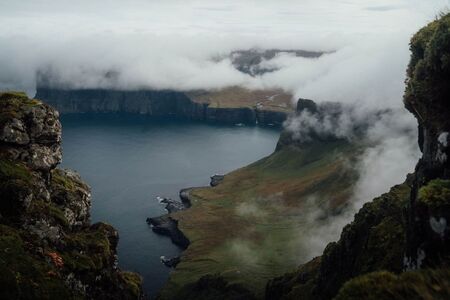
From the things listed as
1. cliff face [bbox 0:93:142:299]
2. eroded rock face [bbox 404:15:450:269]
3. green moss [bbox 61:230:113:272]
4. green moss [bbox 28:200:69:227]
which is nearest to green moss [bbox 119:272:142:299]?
cliff face [bbox 0:93:142:299]

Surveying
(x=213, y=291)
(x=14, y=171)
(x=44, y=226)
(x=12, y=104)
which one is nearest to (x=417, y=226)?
(x=44, y=226)

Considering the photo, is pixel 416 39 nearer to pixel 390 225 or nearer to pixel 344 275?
pixel 390 225

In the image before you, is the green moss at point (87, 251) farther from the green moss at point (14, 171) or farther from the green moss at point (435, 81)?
the green moss at point (435, 81)

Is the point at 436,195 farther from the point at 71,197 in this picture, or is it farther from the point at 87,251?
the point at 71,197

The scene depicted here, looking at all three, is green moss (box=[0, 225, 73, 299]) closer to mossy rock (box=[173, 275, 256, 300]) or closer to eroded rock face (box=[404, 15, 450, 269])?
eroded rock face (box=[404, 15, 450, 269])

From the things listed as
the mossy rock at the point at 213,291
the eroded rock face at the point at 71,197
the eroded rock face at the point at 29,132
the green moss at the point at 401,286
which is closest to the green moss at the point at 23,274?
the eroded rock face at the point at 29,132
